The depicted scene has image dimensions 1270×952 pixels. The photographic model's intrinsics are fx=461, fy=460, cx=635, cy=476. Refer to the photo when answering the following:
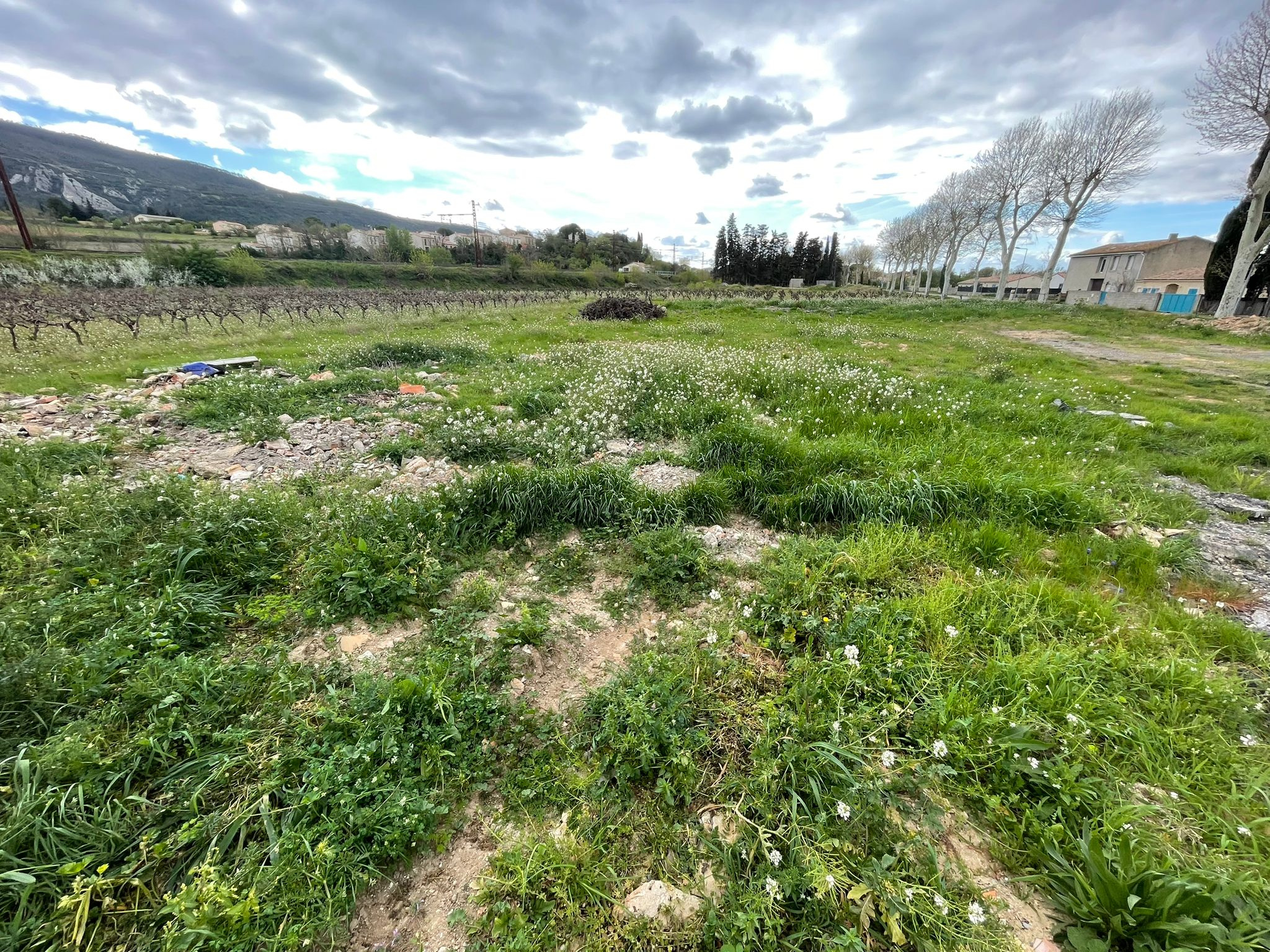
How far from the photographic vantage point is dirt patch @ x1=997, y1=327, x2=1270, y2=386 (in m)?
13.2

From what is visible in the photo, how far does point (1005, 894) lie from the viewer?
2094mm

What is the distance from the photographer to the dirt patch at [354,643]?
3289 mm

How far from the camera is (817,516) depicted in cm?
514

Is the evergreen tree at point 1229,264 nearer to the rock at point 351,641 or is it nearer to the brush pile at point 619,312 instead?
the brush pile at point 619,312

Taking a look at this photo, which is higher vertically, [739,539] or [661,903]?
[739,539]

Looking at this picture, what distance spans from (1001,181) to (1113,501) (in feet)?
166

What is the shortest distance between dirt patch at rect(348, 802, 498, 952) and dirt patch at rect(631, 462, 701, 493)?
370 centimetres

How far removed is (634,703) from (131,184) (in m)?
214

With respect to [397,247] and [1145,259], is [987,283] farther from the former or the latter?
[397,247]

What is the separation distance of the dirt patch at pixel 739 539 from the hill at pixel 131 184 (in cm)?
14509

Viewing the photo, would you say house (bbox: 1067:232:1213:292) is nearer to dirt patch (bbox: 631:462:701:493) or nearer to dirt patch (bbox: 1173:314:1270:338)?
dirt patch (bbox: 1173:314:1270:338)

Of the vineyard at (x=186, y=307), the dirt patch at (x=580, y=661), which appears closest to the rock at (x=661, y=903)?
the dirt patch at (x=580, y=661)

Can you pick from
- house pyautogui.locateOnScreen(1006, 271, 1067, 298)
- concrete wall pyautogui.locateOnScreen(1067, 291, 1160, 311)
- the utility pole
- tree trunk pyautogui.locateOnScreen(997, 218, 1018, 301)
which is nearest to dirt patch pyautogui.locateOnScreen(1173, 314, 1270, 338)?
concrete wall pyautogui.locateOnScreen(1067, 291, 1160, 311)

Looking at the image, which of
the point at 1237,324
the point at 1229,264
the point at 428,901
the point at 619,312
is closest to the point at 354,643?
the point at 428,901
